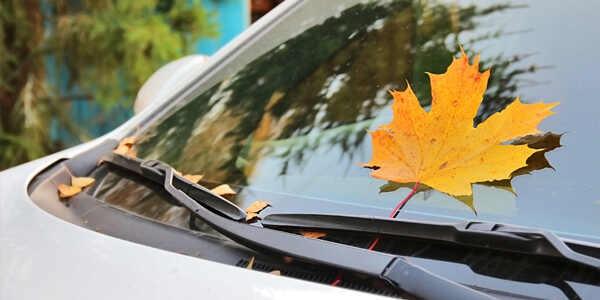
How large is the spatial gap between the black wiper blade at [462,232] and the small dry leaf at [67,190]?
55 cm

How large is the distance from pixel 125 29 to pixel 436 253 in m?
3.86

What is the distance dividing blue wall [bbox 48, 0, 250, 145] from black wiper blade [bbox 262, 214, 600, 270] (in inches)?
160

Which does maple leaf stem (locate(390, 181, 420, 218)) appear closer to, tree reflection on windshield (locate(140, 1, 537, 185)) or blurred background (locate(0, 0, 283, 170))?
tree reflection on windshield (locate(140, 1, 537, 185))

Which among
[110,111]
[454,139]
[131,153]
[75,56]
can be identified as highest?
[454,139]

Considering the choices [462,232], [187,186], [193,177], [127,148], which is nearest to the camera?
[462,232]

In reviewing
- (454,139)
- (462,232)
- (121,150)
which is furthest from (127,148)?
(462,232)

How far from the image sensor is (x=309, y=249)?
3.82ft

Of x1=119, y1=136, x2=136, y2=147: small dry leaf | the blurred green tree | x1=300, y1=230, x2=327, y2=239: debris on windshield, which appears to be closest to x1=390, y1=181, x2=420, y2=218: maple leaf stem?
A: x1=300, y1=230, x2=327, y2=239: debris on windshield

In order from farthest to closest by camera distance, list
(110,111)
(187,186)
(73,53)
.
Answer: (110,111), (73,53), (187,186)

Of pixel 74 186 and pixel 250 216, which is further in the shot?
pixel 74 186

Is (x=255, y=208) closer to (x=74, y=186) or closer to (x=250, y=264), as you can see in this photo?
(x=250, y=264)

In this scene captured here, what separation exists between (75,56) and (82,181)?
347 cm

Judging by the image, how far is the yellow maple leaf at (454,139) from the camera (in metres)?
1.25

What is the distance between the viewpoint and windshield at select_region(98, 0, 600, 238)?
4.11ft
